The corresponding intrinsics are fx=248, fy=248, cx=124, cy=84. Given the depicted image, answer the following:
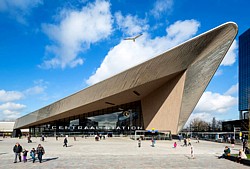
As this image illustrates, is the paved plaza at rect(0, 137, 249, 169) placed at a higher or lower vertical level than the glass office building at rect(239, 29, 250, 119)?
lower

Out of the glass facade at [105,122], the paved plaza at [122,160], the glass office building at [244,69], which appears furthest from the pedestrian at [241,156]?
the glass office building at [244,69]

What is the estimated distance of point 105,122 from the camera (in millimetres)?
A: 46375

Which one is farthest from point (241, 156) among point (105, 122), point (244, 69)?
point (244, 69)

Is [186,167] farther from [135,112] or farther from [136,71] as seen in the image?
[135,112]

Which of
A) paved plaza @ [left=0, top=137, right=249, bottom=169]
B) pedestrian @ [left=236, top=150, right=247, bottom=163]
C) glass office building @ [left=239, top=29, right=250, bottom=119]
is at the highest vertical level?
glass office building @ [left=239, top=29, right=250, bottom=119]

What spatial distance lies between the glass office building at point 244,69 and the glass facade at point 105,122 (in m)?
50.9

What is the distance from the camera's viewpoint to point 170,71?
30.1 meters

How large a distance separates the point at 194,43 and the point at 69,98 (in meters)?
22.5

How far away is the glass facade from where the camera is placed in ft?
146

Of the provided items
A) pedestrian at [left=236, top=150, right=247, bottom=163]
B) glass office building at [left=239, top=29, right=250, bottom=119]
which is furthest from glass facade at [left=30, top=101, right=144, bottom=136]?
glass office building at [left=239, top=29, right=250, bottom=119]

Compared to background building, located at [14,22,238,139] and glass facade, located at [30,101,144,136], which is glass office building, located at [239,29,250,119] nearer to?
glass facade, located at [30,101,144,136]

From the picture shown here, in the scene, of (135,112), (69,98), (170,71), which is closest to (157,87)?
(170,71)

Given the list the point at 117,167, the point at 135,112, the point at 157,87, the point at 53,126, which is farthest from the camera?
the point at 53,126

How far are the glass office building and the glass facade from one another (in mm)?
50925
